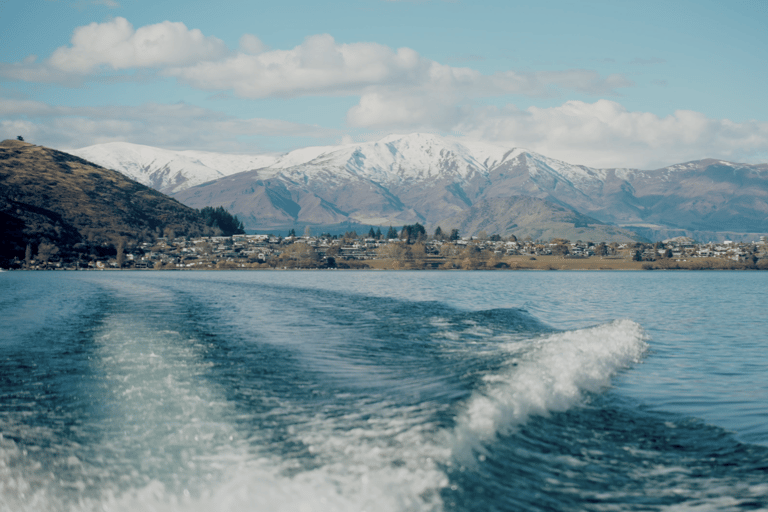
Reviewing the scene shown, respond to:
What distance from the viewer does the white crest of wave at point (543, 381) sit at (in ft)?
45.0

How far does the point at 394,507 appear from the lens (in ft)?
32.4

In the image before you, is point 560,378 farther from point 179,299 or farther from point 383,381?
point 179,299

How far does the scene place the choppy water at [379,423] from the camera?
34.9ft

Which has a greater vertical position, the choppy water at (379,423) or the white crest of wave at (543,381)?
the white crest of wave at (543,381)

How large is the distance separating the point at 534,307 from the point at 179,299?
113ft

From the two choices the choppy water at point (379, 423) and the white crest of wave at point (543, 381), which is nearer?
the choppy water at point (379, 423)

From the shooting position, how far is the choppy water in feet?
34.9

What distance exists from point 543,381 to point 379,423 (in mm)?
6401

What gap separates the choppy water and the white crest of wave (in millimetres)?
81

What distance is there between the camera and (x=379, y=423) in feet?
46.7

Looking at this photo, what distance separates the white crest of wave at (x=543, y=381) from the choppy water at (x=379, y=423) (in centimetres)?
8

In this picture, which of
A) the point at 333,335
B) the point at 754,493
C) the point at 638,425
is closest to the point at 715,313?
the point at 333,335

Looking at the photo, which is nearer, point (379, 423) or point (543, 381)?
Result: point (379, 423)

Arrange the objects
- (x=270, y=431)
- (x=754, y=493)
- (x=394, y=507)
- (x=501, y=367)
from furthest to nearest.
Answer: (x=501, y=367), (x=270, y=431), (x=754, y=493), (x=394, y=507)
